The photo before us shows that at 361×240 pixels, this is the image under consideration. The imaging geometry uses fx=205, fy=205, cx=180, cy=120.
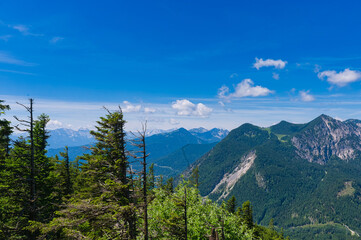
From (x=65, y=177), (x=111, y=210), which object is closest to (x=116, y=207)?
(x=111, y=210)

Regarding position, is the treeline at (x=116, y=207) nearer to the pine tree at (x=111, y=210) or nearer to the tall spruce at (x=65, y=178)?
the pine tree at (x=111, y=210)

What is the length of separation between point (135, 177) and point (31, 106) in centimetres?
1229

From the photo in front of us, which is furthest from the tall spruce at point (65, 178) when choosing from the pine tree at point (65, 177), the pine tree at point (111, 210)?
the pine tree at point (111, 210)

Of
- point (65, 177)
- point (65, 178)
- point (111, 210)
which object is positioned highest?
point (111, 210)

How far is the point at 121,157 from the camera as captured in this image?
15688 mm

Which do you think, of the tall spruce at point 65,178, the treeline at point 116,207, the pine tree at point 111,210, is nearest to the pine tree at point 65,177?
the tall spruce at point 65,178

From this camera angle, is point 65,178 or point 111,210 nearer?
point 111,210

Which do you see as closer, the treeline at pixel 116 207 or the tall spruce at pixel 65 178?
the treeline at pixel 116 207

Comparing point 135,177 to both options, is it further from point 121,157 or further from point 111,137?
point 111,137

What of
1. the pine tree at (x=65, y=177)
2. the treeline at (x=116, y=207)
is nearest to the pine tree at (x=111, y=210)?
the treeline at (x=116, y=207)

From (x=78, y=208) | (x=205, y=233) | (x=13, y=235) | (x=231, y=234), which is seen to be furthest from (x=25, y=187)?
(x=231, y=234)

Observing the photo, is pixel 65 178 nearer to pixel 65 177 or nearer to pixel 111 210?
pixel 65 177

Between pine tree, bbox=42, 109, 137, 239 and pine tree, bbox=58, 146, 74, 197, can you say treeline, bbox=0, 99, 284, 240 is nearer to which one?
pine tree, bbox=42, 109, 137, 239

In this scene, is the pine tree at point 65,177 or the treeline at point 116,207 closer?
the treeline at point 116,207
